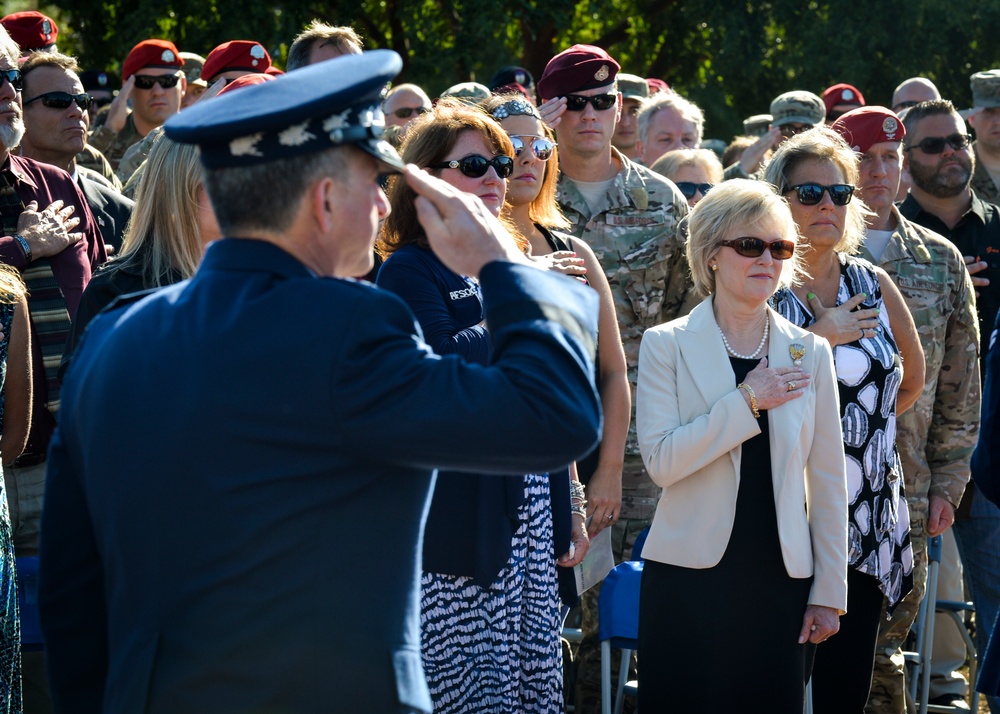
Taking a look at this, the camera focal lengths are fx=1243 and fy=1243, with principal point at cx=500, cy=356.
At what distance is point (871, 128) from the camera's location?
5559 millimetres

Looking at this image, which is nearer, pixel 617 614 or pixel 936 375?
pixel 617 614

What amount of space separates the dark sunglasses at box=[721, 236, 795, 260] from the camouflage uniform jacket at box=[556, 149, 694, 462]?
113 cm

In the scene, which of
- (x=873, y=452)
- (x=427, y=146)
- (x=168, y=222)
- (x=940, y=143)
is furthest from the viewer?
(x=940, y=143)

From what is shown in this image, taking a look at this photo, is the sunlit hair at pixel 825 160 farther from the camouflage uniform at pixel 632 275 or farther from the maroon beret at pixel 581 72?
the maroon beret at pixel 581 72

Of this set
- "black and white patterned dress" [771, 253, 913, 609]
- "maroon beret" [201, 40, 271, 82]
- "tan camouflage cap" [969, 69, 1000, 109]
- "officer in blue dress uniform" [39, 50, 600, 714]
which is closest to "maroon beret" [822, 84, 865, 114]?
"tan camouflage cap" [969, 69, 1000, 109]

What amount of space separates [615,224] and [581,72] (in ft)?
2.33

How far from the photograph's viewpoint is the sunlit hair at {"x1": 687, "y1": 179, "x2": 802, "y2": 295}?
391 centimetres

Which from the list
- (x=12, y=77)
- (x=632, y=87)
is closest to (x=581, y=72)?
(x=12, y=77)

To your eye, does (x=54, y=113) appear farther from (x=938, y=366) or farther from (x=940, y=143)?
(x=940, y=143)

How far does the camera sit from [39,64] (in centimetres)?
556

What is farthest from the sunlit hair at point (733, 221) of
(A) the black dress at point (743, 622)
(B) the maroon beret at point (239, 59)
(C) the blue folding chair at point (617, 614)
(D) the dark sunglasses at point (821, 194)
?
(B) the maroon beret at point (239, 59)

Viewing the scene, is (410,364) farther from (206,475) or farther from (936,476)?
(936,476)

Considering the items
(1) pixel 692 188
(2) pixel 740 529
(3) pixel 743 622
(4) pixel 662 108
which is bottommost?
(3) pixel 743 622

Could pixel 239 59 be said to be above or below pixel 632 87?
above
